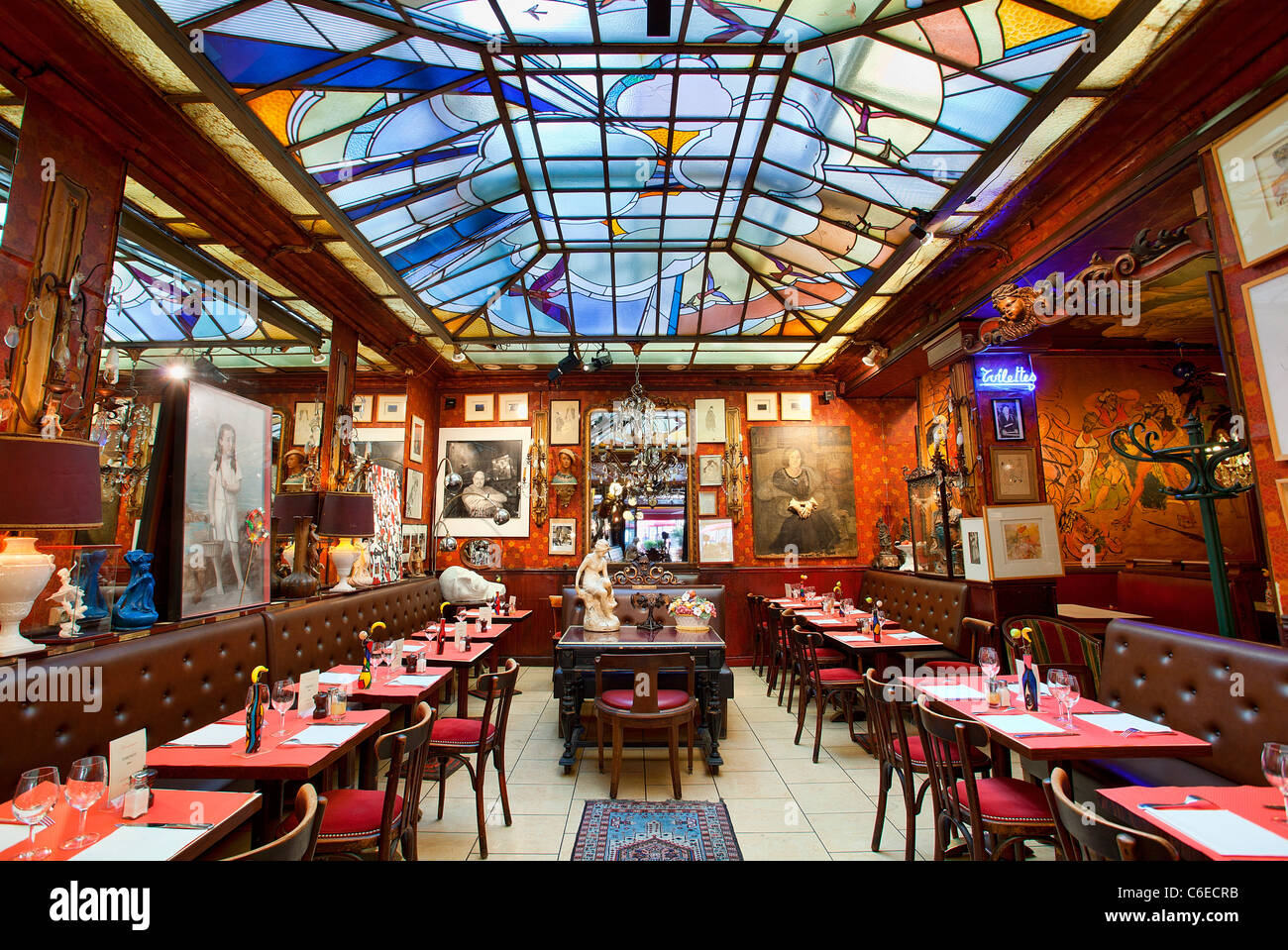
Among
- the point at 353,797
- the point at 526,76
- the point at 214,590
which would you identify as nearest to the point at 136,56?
the point at 526,76

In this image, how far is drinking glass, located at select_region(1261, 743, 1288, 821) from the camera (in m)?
1.75

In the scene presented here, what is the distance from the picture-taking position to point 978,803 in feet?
7.88

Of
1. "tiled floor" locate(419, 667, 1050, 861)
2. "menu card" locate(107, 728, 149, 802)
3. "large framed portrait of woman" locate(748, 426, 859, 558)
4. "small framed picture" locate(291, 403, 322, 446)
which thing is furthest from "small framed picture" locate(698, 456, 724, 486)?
"menu card" locate(107, 728, 149, 802)

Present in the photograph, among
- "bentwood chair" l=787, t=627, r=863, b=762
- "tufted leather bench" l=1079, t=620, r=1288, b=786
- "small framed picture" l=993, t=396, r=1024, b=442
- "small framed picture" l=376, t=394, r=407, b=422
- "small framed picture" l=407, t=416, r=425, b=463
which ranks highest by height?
"small framed picture" l=376, t=394, r=407, b=422

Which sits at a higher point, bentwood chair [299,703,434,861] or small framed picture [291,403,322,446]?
small framed picture [291,403,322,446]

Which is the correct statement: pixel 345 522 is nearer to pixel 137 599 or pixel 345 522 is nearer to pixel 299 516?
pixel 299 516

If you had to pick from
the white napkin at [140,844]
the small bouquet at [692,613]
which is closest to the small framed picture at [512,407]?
the small bouquet at [692,613]

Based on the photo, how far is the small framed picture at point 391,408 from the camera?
7.97m

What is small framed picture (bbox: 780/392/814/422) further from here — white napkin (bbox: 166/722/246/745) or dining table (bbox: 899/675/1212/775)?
white napkin (bbox: 166/722/246/745)

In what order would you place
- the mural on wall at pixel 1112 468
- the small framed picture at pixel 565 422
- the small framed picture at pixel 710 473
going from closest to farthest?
the mural on wall at pixel 1112 468 < the small framed picture at pixel 710 473 < the small framed picture at pixel 565 422

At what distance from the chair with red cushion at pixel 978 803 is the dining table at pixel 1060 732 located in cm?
19

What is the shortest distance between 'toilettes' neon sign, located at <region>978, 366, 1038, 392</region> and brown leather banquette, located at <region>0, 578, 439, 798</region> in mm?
6852

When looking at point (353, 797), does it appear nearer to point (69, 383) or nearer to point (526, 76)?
point (69, 383)

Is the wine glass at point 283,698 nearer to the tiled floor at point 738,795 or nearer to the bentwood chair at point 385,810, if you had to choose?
the bentwood chair at point 385,810
